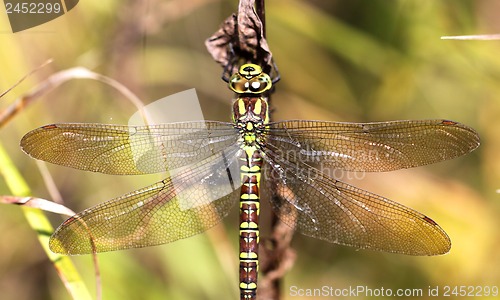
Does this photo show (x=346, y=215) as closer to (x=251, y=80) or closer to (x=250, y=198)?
(x=250, y=198)

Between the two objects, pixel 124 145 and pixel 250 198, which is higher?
pixel 124 145

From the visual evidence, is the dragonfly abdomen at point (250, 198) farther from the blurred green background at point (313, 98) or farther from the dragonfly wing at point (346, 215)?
the blurred green background at point (313, 98)

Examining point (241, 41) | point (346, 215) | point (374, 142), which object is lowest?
point (346, 215)

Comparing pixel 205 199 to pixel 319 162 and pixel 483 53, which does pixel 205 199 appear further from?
pixel 483 53

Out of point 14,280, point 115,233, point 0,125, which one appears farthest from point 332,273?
point 0,125

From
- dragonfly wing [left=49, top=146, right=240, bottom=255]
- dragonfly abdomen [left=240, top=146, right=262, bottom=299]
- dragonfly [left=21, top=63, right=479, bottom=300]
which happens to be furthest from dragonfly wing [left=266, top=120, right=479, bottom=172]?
dragonfly wing [left=49, top=146, right=240, bottom=255]

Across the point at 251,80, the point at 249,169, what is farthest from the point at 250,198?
the point at 251,80

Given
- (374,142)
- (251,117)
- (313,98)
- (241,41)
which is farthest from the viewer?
(313,98)
